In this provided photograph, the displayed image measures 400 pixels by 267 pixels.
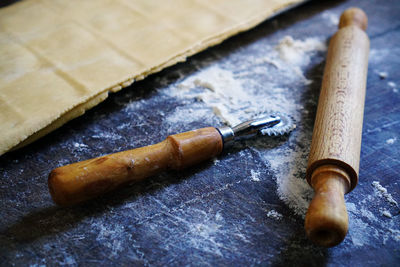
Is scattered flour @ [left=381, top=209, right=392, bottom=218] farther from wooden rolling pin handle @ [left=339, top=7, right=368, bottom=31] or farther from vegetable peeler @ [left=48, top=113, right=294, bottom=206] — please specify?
wooden rolling pin handle @ [left=339, top=7, right=368, bottom=31]

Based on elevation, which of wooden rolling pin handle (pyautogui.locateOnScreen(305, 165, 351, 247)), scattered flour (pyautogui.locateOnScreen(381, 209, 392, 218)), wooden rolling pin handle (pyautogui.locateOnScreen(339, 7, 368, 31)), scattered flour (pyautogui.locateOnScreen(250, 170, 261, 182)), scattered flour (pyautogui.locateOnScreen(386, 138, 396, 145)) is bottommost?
scattered flour (pyautogui.locateOnScreen(250, 170, 261, 182))

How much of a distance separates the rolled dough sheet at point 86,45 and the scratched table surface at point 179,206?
0.21ft

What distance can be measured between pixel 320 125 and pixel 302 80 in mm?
370

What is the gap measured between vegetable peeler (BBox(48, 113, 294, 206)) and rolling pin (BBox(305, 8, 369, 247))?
173 mm

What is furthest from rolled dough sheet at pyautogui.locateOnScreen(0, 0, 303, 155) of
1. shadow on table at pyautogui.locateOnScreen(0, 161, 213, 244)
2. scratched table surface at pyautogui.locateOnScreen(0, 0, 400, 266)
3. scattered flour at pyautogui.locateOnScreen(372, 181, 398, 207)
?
scattered flour at pyautogui.locateOnScreen(372, 181, 398, 207)

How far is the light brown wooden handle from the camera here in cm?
79

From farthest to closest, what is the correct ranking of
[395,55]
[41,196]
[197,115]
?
1. [395,55]
2. [197,115]
3. [41,196]

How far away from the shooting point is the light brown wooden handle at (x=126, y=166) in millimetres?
788

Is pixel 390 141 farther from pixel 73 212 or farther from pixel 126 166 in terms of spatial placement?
pixel 73 212

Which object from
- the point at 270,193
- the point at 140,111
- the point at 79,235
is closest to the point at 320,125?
the point at 270,193

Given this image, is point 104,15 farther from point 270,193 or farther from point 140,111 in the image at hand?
point 270,193

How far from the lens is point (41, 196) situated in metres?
0.88

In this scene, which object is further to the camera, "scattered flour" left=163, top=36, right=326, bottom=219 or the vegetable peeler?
"scattered flour" left=163, top=36, right=326, bottom=219

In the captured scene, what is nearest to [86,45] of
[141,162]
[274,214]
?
[141,162]
